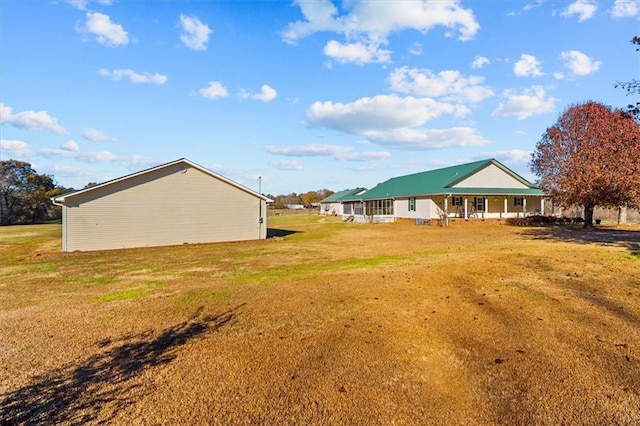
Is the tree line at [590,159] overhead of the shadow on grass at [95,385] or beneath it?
overhead

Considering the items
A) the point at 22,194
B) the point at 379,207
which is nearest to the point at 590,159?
the point at 379,207

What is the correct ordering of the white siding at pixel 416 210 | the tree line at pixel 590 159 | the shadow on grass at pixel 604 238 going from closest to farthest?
the shadow on grass at pixel 604 238
the tree line at pixel 590 159
the white siding at pixel 416 210

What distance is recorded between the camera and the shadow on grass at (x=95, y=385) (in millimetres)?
3354

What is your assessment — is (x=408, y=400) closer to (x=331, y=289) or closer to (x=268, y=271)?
(x=331, y=289)

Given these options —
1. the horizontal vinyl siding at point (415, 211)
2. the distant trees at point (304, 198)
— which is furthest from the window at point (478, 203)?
the distant trees at point (304, 198)

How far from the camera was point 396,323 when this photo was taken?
5676 mm

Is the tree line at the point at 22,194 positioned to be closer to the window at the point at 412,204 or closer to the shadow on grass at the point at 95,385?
the window at the point at 412,204

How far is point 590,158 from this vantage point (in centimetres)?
2180

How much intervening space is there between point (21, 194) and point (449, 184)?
55.3 metres

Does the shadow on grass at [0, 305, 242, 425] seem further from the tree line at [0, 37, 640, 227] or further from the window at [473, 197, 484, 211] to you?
the window at [473, 197, 484, 211]

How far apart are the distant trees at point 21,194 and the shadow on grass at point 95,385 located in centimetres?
5853

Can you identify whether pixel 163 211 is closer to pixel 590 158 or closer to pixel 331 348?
pixel 331 348

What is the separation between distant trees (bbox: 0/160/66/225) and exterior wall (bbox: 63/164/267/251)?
4336 centimetres

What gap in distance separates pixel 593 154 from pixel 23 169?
65942mm
